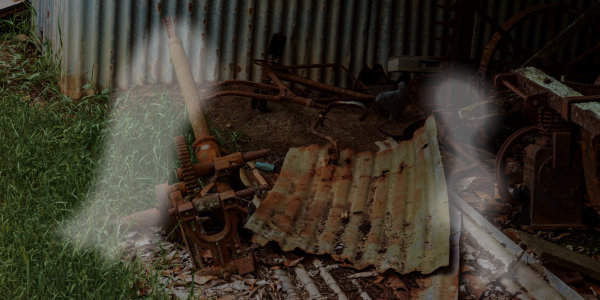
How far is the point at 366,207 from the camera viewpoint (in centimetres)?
381

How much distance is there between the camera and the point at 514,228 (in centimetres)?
355

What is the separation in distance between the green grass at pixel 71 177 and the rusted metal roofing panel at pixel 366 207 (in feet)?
3.19

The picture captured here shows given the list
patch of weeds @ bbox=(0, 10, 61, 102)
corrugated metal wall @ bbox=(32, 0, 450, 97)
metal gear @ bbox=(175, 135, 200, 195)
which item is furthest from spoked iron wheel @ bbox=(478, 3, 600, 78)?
patch of weeds @ bbox=(0, 10, 61, 102)

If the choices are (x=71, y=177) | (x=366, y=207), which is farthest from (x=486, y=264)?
(x=71, y=177)

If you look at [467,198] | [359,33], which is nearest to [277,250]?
[467,198]

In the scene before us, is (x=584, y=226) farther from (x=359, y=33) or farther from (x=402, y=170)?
(x=359, y=33)

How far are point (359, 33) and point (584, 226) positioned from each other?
3922 mm

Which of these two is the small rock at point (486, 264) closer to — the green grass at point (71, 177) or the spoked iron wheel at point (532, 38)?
the green grass at point (71, 177)

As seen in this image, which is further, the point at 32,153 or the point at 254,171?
the point at 254,171

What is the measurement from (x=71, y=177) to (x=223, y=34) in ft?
9.56

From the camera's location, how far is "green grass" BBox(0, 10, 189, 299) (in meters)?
2.79

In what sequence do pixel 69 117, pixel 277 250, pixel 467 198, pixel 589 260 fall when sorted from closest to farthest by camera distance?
1. pixel 589 260
2. pixel 277 250
3. pixel 467 198
4. pixel 69 117

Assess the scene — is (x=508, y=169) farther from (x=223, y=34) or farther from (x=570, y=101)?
(x=223, y=34)

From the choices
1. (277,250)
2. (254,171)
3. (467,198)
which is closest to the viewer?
(277,250)
